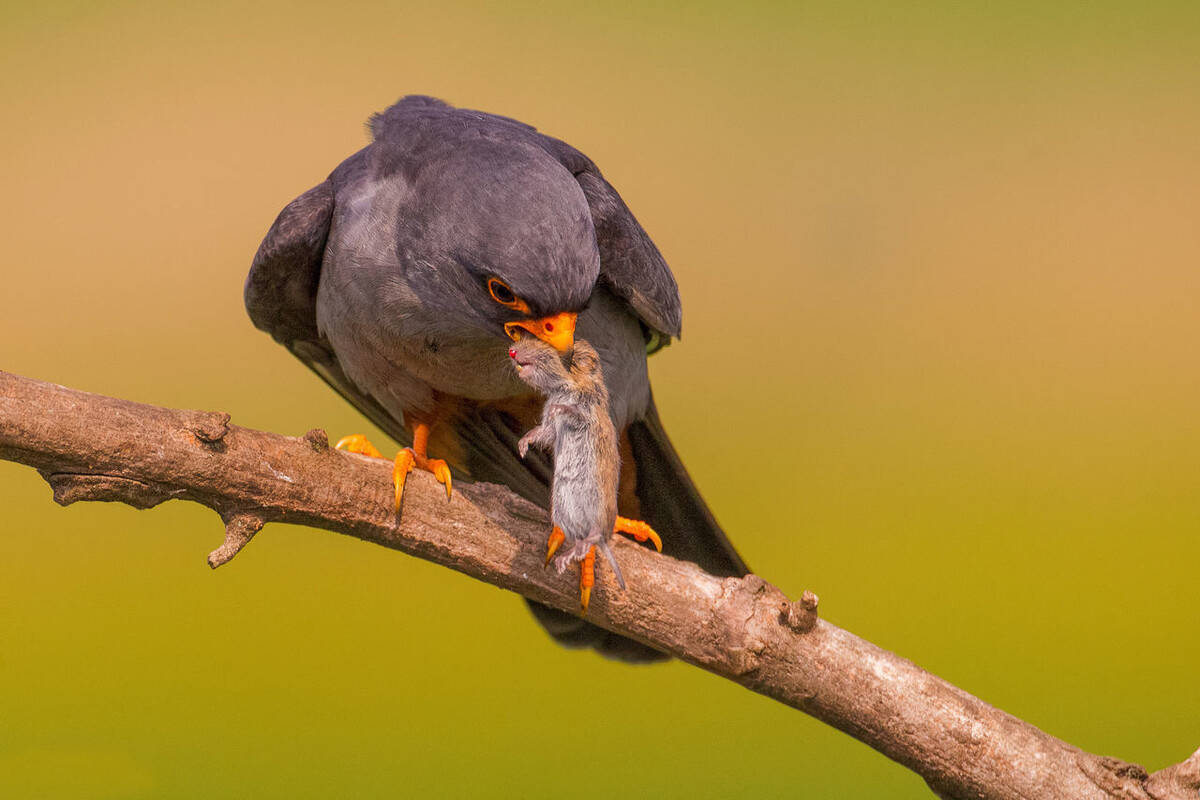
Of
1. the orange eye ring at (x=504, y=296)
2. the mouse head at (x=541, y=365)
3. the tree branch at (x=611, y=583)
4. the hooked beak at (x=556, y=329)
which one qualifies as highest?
the orange eye ring at (x=504, y=296)

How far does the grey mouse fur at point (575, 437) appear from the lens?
2.42m

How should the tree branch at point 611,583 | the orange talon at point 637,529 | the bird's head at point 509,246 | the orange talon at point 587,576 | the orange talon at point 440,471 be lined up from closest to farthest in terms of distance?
the tree branch at point 611,583 < the bird's head at point 509,246 < the orange talon at point 587,576 < the orange talon at point 440,471 < the orange talon at point 637,529

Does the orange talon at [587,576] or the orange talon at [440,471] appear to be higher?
the orange talon at [440,471]

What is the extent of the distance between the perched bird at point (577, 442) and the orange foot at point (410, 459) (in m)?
0.35

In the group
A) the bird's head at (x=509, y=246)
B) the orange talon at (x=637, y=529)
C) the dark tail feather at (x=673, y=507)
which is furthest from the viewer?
the dark tail feather at (x=673, y=507)

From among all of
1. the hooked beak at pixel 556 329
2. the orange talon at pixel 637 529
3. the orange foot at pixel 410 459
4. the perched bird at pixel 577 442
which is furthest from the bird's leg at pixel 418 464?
the orange talon at pixel 637 529

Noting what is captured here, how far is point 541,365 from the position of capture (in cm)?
249

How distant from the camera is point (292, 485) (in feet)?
8.06

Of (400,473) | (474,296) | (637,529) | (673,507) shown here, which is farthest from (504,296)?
(673,507)

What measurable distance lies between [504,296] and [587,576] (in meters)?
0.70

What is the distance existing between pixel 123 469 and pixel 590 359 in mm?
1056

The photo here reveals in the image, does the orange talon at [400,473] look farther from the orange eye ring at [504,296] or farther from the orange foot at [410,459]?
the orange eye ring at [504,296]

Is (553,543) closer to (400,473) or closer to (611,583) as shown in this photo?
(611,583)

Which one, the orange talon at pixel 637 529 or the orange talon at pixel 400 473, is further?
the orange talon at pixel 637 529
